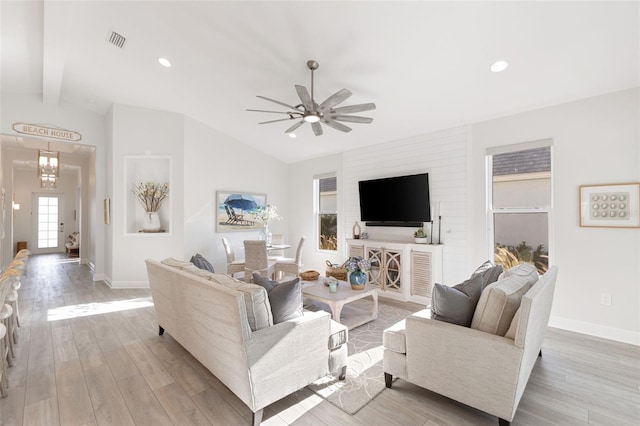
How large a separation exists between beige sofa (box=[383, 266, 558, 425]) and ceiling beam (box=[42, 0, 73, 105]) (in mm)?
4631

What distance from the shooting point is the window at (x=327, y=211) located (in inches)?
261

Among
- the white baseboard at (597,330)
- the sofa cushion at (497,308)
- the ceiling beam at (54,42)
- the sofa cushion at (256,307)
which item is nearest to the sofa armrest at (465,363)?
the sofa cushion at (497,308)

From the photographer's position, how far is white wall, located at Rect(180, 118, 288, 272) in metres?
5.96

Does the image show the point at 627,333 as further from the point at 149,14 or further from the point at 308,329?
the point at 149,14

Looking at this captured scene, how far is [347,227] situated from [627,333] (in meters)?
4.15

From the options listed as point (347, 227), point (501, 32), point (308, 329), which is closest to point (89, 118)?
point (347, 227)

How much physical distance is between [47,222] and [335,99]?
12.9 m

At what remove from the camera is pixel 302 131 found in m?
5.75

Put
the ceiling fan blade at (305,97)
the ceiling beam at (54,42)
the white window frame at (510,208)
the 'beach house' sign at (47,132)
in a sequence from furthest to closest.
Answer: the 'beach house' sign at (47,132) < the white window frame at (510,208) < the ceiling beam at (54,42) < the ceiling fan blade at (305,97)

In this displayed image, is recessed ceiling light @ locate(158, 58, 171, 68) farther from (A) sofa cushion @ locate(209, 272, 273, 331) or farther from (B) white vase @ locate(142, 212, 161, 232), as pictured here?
(A) sofa cushion @ locate(209, 272, 273, 331)

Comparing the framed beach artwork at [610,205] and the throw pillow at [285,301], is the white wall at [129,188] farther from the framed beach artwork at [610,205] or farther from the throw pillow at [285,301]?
the framed beach artwork at [610,205]

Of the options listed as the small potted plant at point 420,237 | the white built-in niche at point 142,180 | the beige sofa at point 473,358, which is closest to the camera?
the beige sofa at point 473,358

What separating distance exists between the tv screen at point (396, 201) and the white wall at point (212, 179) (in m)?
2.66

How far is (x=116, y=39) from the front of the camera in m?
3.87
